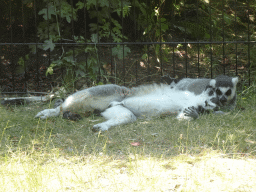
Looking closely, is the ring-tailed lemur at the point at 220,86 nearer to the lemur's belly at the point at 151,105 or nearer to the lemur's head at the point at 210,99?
the lemur's head at the point at 210,99

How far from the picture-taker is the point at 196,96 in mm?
3572

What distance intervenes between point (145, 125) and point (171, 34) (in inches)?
119

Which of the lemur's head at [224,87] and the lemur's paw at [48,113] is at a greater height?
the lemur's head at [224,87]

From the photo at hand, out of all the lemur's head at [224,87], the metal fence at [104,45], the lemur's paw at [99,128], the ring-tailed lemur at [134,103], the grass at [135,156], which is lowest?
the grass at [135,156]

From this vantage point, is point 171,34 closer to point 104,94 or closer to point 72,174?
point 104,94

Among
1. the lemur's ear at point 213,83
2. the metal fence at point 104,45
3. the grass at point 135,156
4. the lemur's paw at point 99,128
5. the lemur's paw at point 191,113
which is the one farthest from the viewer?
the metal fence at point 104,45

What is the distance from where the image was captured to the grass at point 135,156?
6.22 ft

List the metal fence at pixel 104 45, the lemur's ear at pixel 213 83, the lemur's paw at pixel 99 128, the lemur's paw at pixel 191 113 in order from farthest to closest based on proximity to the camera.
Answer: the metal fence at pixel 104 45, the lemur's ear at pixel 213 83, the lemur's paw at pixel 191 113, the lemur's paw at pixel 99 128

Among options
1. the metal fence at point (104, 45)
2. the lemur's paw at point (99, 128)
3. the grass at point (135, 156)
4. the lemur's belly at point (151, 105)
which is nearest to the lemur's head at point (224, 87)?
the grass at point (135, 156)

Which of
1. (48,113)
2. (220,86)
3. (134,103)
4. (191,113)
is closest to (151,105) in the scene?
(134,103)

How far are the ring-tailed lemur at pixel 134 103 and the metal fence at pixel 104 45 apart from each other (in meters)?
0.89

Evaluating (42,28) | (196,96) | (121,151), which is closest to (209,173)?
(121,151)

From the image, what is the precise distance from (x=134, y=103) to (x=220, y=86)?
100 cm

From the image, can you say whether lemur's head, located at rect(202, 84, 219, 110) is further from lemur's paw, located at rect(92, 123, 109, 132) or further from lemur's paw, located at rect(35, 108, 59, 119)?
lemur's paw, located at rect(35, 108, 59, 119)
